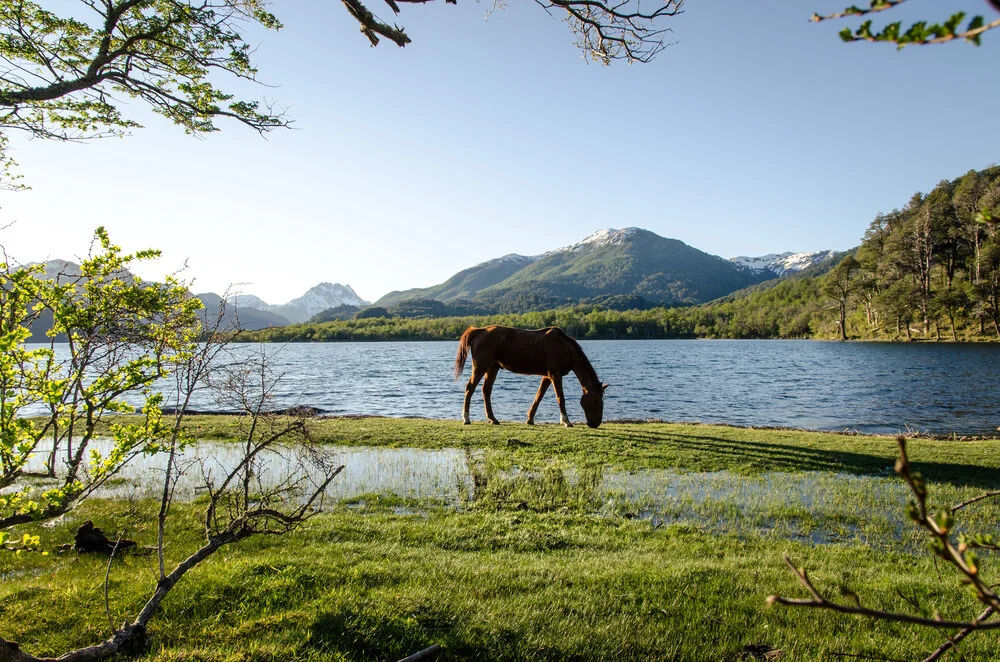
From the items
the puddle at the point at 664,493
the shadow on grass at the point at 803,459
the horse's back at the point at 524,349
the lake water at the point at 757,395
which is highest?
the horse's back at the point at 524,349

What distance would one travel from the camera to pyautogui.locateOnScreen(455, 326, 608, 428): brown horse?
1609cm

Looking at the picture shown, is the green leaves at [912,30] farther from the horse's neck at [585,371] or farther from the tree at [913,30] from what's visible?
the horse's neck at [585,371]

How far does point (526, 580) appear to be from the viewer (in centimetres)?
559

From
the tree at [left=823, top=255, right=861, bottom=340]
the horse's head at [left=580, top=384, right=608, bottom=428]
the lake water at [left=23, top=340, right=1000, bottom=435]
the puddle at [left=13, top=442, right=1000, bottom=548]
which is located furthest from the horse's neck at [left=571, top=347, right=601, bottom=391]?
the tree at [left=823, top=255, right=861, bottom=340]

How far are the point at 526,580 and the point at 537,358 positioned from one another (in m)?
11.4

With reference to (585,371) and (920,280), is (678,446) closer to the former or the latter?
(585,371)

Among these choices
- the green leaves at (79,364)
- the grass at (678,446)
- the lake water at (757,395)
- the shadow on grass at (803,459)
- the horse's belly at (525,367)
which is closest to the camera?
the green leaves at (79,364)

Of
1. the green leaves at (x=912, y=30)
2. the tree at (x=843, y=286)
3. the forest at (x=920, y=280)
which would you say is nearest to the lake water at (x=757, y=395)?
the forest at (x=920, y=280)

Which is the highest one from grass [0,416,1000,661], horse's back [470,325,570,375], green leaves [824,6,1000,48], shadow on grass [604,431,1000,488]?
green leaves [824,6,1000,48]

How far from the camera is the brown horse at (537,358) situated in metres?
16.1

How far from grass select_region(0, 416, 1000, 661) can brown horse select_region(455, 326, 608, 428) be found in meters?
5.53

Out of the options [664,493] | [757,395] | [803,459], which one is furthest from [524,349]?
[757,395]

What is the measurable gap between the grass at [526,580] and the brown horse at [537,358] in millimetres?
5529

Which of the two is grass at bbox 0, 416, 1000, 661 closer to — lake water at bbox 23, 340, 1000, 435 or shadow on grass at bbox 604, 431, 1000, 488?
shadow on grass at bbox 604, 431, 1000, 488
